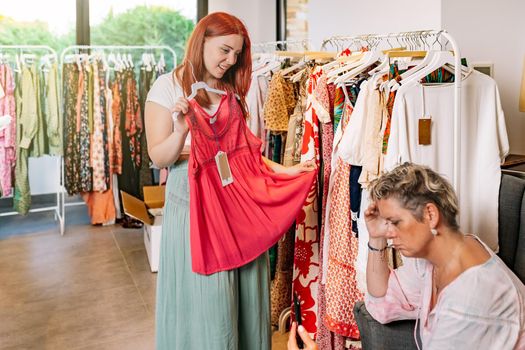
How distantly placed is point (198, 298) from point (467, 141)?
1.14 metres

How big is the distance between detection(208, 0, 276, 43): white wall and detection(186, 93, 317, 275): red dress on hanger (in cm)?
357

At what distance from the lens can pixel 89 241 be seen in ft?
14.6

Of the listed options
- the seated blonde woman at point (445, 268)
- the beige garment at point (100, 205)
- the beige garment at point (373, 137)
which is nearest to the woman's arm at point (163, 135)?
the seated blonde woman at point (445, 268)

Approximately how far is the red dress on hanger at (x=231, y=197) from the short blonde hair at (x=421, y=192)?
20.7 inches

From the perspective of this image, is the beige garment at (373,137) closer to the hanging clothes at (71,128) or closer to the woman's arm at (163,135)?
the woman's arm at (163,135)

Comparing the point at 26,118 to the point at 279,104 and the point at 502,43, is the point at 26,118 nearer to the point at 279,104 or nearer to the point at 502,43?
the point at 279,104

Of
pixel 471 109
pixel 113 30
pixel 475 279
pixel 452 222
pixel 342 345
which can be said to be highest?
pixel 113 30

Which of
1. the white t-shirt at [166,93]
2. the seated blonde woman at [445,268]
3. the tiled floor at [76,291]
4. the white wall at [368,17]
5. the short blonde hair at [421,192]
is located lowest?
the tiled floor at [76,291]

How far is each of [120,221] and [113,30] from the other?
186 centimetres

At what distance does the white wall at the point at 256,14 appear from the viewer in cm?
534

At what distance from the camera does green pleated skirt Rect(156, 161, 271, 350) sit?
5.86 feet

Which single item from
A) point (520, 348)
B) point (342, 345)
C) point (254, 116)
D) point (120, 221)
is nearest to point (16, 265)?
point (120, 221)

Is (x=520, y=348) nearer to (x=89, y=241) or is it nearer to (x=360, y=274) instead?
(x=360, y=274)

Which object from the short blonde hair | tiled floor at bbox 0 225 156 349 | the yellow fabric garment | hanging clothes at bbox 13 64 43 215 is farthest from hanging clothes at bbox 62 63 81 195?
the short blonde hair
